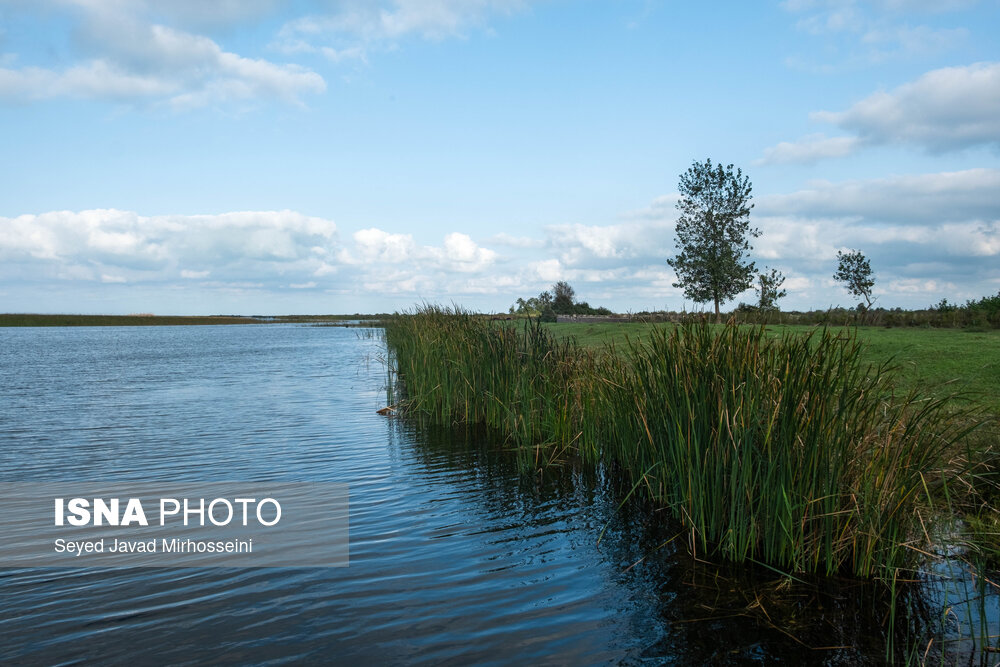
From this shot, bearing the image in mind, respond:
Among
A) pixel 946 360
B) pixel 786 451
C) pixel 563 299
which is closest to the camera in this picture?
pixel 786 451

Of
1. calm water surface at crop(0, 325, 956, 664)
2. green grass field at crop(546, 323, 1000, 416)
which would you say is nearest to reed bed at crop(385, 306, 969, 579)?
calm water surface at crop(0, 325, 956, 664)

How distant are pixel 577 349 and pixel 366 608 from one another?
6.67 m

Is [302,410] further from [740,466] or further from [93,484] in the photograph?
[740,466]

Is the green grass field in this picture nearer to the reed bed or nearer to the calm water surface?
the reed bed

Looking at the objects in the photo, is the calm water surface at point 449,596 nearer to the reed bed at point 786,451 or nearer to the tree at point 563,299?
the reed bed at point 786,451

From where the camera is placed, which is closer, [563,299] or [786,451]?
[786,451]

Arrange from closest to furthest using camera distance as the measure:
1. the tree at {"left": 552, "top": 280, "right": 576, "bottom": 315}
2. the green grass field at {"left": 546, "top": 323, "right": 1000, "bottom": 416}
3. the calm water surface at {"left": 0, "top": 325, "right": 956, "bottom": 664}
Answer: the calm water surface at {"left": 0, "top": 325, "right": 956, "bottom": 664} → the green grass field at {"left": 546, "top": 323, "right": 1000, "bottom": 416} → the tree at {"left": 552, "top": 280, "right": 576, "bottom": 315}

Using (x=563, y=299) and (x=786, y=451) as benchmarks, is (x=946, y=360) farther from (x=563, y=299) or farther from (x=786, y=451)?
(x=563, y=299)

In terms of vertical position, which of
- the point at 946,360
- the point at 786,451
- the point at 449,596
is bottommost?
the point at 449,596

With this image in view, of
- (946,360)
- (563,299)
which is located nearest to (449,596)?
(946,360)

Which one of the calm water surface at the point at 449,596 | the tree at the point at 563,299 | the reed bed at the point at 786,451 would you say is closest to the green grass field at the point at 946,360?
the reed bed at the point at 786,451

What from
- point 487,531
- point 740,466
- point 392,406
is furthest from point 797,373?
point 392,406

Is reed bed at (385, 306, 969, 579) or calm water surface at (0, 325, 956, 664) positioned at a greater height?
reed bed at (385, 306, 969, 579)

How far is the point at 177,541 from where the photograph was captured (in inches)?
250
